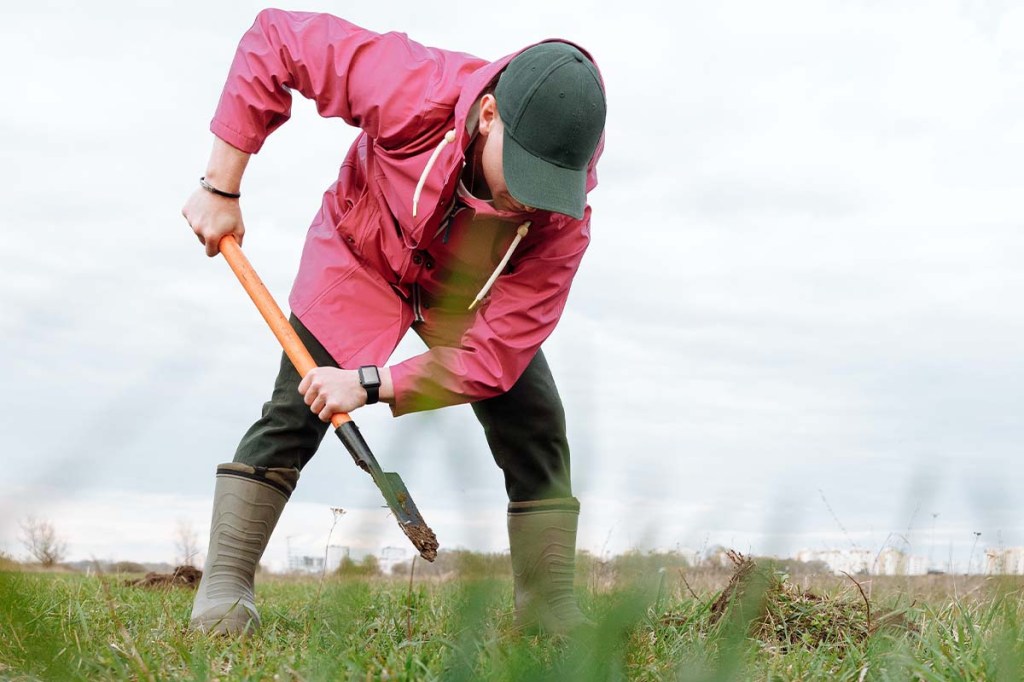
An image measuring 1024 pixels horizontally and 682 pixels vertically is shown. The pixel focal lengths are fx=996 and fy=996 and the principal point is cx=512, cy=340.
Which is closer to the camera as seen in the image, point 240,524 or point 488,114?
point 488,114

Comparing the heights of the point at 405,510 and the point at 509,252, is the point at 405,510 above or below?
below

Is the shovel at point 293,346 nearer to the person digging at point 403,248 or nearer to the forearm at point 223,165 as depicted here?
the person digging at point 403,248

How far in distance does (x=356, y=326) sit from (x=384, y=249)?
0.29 m

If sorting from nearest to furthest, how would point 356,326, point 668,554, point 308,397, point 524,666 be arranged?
point 668,554 → point 524,666 → point 308,397 → point 356,326

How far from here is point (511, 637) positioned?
139cm

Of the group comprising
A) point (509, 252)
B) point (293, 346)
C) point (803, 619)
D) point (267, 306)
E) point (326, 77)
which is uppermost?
point (326, 77)

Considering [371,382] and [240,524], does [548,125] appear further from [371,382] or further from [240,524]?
[240,524]

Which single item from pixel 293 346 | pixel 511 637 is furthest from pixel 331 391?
pixel 511 637

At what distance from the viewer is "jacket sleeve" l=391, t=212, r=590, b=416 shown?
128 inches

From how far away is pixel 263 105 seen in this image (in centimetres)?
356

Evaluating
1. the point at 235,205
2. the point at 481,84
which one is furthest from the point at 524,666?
the point at 235,205

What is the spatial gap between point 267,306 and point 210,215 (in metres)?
0.39

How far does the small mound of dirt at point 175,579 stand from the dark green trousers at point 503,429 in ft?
6.72

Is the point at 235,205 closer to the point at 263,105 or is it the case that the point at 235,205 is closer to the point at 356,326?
the point at 263,105
